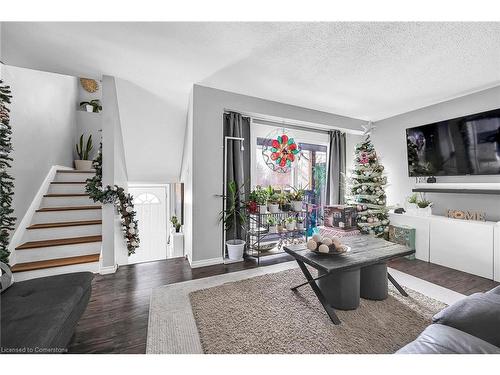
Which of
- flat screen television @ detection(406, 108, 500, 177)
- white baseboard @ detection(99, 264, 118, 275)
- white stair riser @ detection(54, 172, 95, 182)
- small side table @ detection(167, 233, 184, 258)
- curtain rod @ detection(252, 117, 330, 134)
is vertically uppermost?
curtain rod @ detection(252, 117, 330, 134)

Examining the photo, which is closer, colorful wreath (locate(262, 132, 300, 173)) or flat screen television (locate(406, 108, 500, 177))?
flat screen television (locate(406, 108, 500, 177))

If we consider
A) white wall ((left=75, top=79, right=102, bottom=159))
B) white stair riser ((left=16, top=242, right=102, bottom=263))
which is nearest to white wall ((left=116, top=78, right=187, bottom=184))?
white wall ((left=75, top=79, right=102, bottom=159))

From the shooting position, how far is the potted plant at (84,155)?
4.09 m

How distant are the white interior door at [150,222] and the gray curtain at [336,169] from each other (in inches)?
156

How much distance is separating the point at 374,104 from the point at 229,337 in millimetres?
3686

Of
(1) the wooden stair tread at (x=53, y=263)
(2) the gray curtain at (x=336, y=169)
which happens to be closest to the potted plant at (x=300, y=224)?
(2) the gray curtain at (x=336, y=169)

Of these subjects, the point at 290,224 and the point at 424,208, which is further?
the point at 290,224

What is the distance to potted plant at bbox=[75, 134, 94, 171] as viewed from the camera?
4094 millimetres

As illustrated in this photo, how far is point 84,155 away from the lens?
14.0 feet

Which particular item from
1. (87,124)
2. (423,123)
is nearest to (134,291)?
A: (87,124)

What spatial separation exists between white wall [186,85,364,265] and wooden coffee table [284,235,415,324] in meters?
1.23

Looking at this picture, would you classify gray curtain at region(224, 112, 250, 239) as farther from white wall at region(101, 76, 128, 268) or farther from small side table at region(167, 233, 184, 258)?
small side table at region(167, 233, 184, 258)

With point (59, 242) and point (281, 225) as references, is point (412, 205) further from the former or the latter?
point (59, 242)

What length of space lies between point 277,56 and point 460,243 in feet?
10.4
